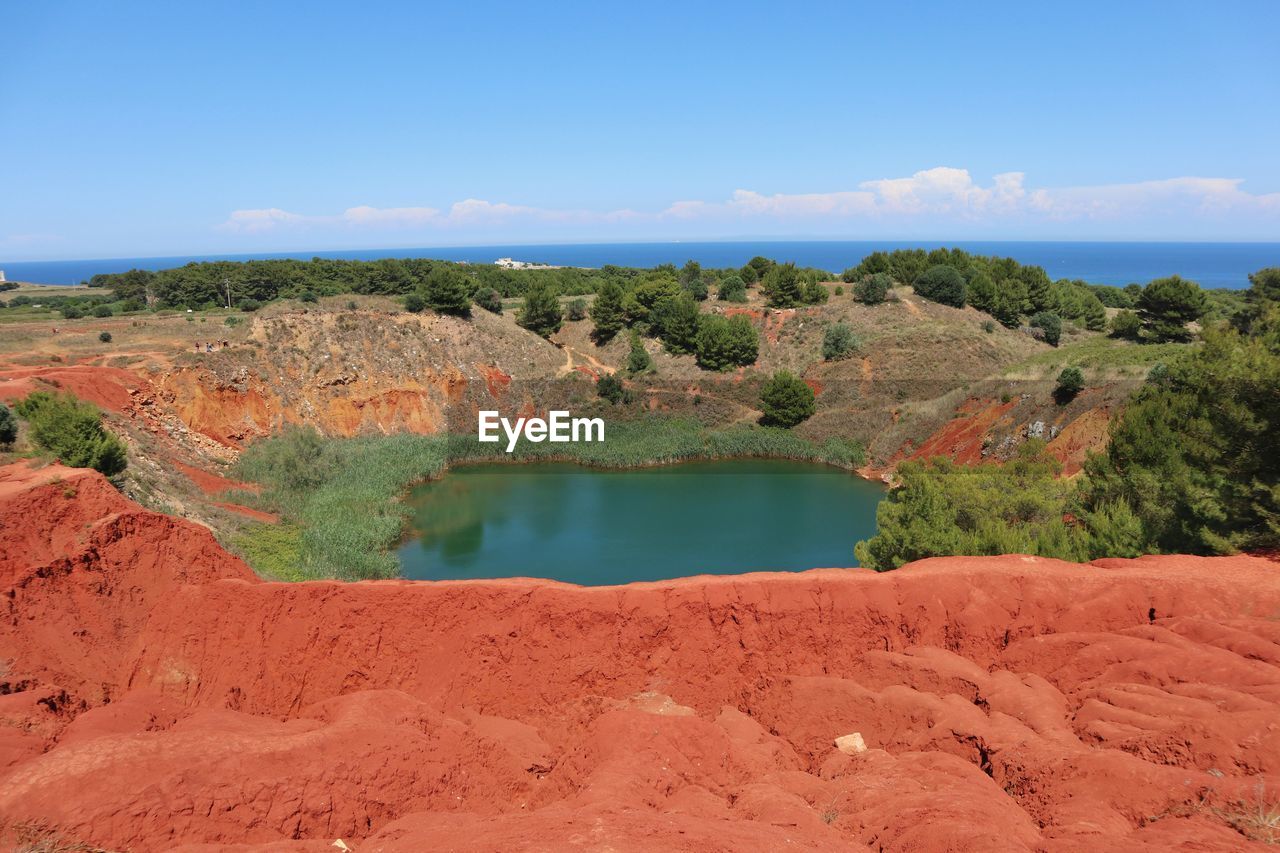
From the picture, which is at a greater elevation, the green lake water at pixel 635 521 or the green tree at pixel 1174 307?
the green tree at pixel 1174 307

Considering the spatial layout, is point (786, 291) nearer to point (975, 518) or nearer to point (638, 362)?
point (638, 362)

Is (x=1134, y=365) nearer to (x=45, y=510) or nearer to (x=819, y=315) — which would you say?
(x=819, y=315)

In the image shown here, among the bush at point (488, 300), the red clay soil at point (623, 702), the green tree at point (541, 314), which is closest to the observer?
the red clay soil at point (623, 702)

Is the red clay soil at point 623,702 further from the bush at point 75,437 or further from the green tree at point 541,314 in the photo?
the green tree at point 541,314

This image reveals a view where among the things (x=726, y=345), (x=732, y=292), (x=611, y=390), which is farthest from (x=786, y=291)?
(x=611, y=390)

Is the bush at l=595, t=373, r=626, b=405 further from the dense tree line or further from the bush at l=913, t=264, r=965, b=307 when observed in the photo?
the dense tree line

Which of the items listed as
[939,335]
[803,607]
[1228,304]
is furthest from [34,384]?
[1228,304]

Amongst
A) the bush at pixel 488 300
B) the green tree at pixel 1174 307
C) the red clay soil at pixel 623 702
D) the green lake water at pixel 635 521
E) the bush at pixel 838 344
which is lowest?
the green lake water at pixel 635 521

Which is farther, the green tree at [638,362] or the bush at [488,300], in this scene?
the bush at [488,300]

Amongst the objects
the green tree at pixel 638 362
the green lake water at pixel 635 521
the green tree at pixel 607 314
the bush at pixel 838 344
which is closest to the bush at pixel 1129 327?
the bush at pixel 838 344
